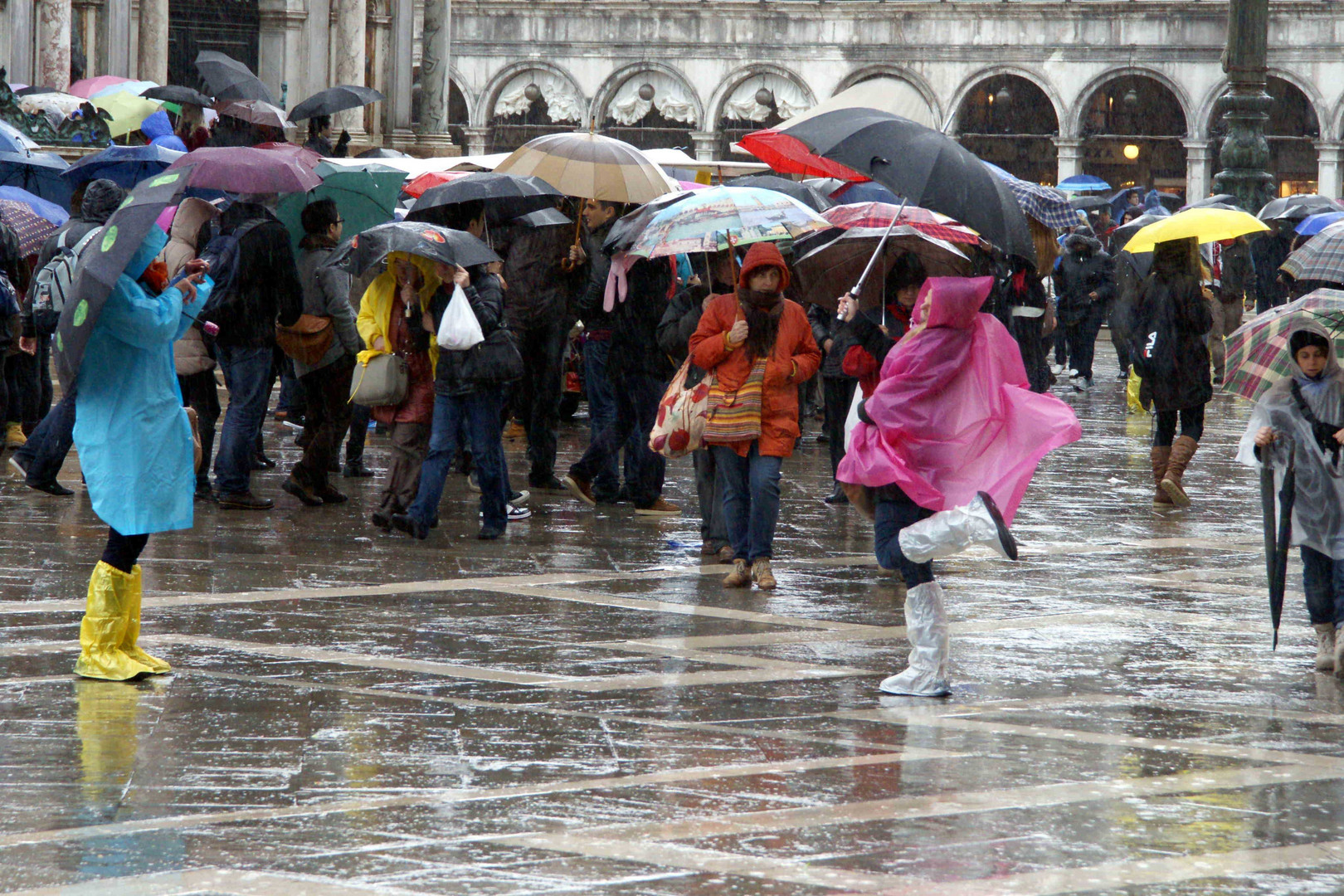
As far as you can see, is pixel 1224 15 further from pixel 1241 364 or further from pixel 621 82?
pixel 1241 364

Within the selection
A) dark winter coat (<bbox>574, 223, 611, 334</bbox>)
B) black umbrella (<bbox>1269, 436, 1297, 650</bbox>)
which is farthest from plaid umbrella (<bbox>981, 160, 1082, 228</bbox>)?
black umbrella (<bbox>1269, 436, 1297, 650</bbox>)

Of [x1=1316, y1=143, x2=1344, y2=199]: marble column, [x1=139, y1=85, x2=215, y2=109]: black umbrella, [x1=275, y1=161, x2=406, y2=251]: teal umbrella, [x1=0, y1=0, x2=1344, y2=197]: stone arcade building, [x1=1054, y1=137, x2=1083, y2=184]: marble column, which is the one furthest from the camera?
[x1=1054, y1=137, x2=1083, y2=184]: marble column

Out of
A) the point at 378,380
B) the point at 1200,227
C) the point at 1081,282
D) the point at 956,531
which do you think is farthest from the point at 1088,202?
the point at 956,531

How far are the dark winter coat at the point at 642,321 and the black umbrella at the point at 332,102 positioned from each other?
6115 mm

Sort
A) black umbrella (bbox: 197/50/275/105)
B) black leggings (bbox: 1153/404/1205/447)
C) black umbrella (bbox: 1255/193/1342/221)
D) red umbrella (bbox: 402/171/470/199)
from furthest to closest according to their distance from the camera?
black umbrella (bbox: 1255/193/1342/221) → black umbrella (bbox: 197/50/275/105) → red umbrella (bbox: 402/171/470/199) → black leggings (bbox: 1153/404/1205/447)

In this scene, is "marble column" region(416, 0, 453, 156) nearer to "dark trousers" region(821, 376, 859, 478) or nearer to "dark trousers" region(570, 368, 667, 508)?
"dark trousers" region(570, 368, 667, 508)

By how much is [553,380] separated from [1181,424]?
382 centimetres

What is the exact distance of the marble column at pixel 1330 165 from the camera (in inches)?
1645

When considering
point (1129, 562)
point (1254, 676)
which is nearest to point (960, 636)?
point (1254, 676)

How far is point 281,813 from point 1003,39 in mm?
40830

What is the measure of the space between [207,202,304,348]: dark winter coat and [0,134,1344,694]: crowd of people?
13 millimetres

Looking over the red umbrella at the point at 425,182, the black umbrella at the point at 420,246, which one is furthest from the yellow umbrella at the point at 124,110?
the black umbrella at the point at 420,246

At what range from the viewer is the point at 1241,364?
7426 millimetres

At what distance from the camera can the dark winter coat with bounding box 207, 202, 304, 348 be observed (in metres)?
10.1
